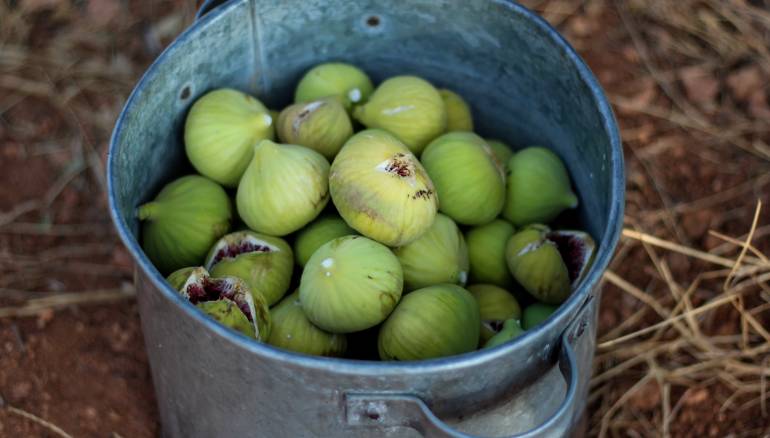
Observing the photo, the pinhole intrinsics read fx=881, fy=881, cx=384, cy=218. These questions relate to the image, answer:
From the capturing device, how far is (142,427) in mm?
1829

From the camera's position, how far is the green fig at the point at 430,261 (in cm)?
148

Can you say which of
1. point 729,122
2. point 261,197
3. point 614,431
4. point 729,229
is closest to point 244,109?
point 261,197

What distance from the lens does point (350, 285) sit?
133 centimetres

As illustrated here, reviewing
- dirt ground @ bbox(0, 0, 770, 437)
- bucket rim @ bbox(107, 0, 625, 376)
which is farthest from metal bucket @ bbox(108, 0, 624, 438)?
dirt ground @ bbox(0, 0, 770, 437)

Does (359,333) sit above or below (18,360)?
above

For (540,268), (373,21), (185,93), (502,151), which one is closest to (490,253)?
(540,268)

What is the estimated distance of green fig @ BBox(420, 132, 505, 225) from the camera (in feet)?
5.10

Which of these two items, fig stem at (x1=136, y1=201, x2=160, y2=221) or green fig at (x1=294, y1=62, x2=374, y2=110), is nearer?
fig stem at (x1=136, y1=201, x2=160, y2=221)

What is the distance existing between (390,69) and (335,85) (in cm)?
18

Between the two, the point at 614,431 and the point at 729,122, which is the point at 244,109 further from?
the point at 729,122

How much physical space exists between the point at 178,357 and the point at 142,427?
0.59 metres

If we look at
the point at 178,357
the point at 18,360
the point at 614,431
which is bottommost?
the point at 614,431

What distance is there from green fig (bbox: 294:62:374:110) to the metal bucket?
0.23ft

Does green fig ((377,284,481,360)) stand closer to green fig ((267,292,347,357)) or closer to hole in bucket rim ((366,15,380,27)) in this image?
green fig ((267,292,347,357))
